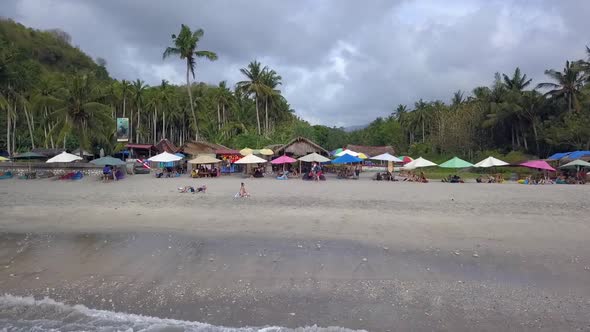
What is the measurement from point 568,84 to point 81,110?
47228 mm

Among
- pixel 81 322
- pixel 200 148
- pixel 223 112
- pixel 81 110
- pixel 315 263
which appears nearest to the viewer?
pixel 81 322

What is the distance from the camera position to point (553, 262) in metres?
7.42

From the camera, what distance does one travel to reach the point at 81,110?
28594mm

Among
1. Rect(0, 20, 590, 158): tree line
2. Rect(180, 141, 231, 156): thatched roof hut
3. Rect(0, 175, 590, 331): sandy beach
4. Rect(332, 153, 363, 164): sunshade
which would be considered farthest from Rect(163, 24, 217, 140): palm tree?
Rect(0, 175, 590, 331): sandy beach

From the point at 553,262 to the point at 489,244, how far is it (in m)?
1.48

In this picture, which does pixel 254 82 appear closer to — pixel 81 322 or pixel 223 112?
pixel 223 112

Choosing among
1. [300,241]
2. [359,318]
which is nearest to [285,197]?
[300,241]

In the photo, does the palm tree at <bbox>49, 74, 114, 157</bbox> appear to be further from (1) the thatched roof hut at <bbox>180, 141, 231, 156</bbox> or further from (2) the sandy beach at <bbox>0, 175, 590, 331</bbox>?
A: (2) the sandy beach at <bbox>0, 175, 590, 331</bbox>

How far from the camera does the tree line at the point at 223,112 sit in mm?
30312

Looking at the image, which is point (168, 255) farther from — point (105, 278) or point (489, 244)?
point (489, 244)

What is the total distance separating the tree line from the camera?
30312mm

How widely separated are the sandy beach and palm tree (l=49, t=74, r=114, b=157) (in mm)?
16675

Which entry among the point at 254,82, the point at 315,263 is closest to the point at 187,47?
the point at 254,82

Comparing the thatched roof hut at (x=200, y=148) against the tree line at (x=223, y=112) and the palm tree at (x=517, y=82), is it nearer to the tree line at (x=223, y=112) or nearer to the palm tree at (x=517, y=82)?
the tree line at (x=223, y=112)
